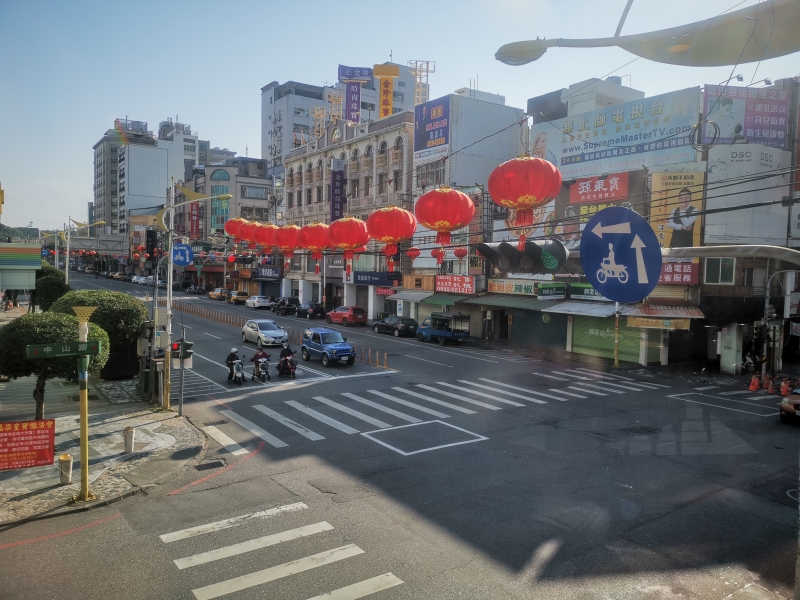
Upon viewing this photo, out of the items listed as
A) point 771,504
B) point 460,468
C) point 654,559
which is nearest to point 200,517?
point 460,468

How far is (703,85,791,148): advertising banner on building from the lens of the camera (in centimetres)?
2766

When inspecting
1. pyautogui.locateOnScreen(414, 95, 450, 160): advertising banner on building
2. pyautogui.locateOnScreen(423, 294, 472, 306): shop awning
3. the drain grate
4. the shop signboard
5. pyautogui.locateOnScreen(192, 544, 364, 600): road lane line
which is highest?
pyautogui.locateOnScreen(414, 95, 450, 160): advertising banner on building

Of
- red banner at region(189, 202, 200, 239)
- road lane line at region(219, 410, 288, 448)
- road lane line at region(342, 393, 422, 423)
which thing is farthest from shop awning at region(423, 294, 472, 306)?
red banner at region(189, 202, 200, 239)

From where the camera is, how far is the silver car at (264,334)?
32562mm

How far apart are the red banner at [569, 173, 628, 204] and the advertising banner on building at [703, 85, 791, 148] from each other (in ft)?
13.8

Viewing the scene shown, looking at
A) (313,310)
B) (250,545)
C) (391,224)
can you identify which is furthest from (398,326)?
(250,545)

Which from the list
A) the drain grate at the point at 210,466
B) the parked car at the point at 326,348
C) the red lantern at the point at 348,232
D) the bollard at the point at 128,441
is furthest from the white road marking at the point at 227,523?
the parked car at the point at 326,348

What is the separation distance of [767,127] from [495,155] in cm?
2009

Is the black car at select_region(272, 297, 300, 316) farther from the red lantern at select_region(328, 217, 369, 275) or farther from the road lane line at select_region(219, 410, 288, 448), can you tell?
the red lantern at select_region(328, 217, 369, 275)

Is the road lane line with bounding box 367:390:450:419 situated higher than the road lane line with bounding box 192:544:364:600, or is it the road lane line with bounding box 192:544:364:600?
the road lane line with bounding box 192:544:364:600

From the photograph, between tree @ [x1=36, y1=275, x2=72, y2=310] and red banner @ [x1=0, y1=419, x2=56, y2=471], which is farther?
tree @ [x1=36, y1=275, x2=72, y2=310]

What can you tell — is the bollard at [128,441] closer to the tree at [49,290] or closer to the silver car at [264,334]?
the silver car at [264,334]

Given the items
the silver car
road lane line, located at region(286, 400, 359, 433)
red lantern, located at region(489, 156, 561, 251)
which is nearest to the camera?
red lantern, located at region(489, 156, 561, 251)

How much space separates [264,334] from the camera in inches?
1292
